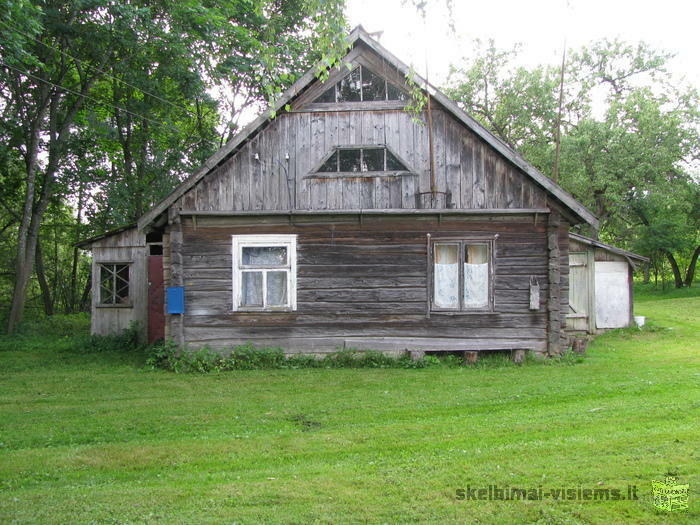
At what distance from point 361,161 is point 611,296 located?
36.7 feet

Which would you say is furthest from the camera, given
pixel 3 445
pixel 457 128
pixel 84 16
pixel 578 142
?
pixel 578 142

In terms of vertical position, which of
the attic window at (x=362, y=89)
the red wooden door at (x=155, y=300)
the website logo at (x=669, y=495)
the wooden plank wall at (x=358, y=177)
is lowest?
the website logo at (x=669, y=495)

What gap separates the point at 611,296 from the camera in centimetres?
1933

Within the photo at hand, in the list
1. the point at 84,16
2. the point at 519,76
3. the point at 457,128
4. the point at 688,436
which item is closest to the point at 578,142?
the point at 519,76

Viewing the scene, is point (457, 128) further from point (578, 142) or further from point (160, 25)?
point (578, 142)

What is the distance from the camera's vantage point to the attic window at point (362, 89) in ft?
42.0

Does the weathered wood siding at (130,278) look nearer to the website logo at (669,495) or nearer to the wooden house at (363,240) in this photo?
the wooden house at (363,240)

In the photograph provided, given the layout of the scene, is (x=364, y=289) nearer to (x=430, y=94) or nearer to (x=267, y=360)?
(x=267, y=360)

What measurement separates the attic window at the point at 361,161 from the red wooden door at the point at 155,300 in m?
6.75

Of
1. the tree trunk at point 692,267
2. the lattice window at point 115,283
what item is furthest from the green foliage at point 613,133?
the lattice window at point 115,283

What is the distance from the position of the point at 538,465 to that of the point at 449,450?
1.02 m

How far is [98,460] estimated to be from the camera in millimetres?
6500

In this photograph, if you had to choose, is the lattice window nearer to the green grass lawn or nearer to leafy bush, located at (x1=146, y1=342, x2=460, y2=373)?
the green grass lawn

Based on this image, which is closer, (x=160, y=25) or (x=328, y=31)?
Result: (x=328, y=31)
